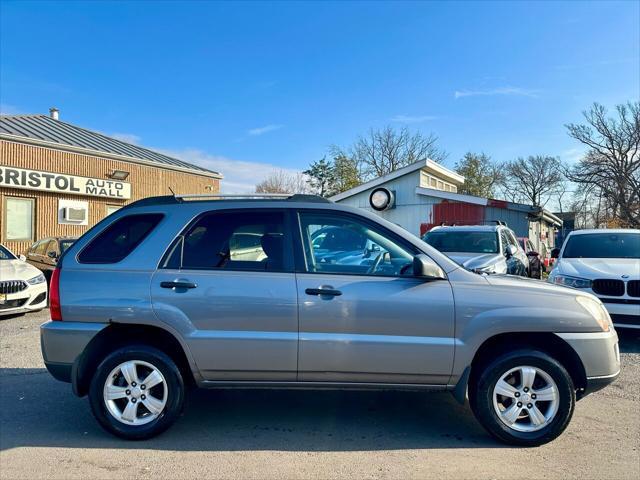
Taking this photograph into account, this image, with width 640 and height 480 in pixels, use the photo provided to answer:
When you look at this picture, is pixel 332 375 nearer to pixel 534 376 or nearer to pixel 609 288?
pixel 534 376

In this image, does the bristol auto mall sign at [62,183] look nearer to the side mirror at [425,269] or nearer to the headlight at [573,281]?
the side mirror at [425,269]

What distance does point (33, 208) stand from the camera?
55.7 ft

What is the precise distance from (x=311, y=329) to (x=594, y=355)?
2.24 metres

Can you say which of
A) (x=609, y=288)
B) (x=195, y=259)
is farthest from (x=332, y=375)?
(x=609, y=288)

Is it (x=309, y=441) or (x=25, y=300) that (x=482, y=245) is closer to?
(x=309, y=441)

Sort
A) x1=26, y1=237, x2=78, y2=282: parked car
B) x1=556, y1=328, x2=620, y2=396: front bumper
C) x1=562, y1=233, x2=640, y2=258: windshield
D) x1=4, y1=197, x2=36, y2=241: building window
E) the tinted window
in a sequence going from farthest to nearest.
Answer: x1=4, y1=197, x2=36, y2=241: building window < x1=26, y1=237, x2=78, y2=282: parked car < x1=562, y1=233, x2=640, y2=258: windshield < the tinted window < x1=556, y1=328, x2=620, y2=396: front bumper

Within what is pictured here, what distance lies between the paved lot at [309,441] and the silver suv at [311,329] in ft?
0.82

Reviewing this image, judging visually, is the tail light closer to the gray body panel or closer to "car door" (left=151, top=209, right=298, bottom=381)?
the gray body panel

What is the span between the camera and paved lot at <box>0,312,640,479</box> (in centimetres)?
319

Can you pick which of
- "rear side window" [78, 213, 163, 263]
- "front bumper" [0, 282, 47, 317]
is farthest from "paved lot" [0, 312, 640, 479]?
"front bumper" [0, 282, 47, 317]

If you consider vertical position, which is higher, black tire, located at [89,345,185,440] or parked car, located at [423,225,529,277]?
parked car, located at [423,225,529,277]

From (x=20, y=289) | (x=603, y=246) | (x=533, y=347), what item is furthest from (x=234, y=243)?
(x=603, y=246)

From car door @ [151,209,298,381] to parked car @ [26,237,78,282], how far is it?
836 cm

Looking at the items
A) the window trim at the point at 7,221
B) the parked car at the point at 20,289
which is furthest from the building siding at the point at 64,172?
the parked car at the point at 20,289
